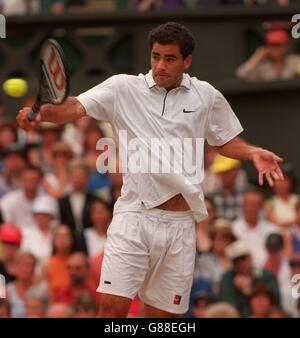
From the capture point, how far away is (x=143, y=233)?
9.03 meters

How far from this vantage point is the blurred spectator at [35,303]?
1251 centimetres

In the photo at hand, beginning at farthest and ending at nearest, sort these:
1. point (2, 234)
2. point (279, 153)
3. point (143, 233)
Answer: point (279, 153), point (2, 234), point (143, 233)

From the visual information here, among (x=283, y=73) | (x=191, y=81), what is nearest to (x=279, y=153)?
(x=283, y=73)

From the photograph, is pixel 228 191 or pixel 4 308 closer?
pixel 4 308

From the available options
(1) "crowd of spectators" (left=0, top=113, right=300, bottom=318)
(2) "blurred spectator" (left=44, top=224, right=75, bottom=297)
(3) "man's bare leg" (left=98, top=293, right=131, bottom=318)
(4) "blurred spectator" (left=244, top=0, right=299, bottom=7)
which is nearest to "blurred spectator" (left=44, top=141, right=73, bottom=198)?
(1) "crowd of spectators" (left=0, top=113, right=300, bottom=318)

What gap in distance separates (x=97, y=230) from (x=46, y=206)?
1.86 feet

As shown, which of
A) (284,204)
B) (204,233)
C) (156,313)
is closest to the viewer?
(156,313)

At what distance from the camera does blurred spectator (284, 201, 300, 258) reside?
1357 cm

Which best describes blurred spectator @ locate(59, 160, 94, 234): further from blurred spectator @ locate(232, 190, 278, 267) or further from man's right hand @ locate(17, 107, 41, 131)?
man's right hand @ locate(17, 107, 41, 131)

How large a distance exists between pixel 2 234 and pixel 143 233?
451 centimetres

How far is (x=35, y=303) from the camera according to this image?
41.3ft

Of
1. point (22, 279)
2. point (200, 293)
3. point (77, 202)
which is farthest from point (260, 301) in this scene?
point (77, 202)

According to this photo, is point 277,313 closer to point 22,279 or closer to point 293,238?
point 293,238

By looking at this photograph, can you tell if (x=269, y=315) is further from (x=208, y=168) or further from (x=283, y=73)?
(x=283, y=73)
